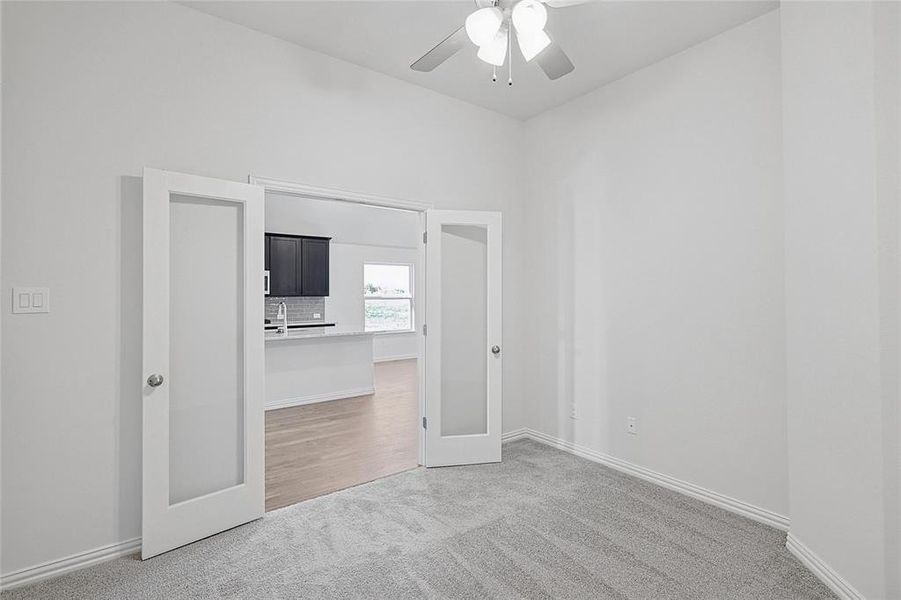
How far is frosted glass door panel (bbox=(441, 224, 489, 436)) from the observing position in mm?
3740

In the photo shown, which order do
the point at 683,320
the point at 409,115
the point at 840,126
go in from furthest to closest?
the point at 409,115 < the point at 683,320 < the point at 840,126

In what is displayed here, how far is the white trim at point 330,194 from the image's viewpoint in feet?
9.53

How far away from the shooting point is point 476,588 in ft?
6.79

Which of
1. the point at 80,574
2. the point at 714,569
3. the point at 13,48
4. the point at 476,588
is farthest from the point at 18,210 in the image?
the point at 714,569

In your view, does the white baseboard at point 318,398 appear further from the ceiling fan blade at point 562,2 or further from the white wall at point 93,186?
the ceiling fan blade at point 562,2

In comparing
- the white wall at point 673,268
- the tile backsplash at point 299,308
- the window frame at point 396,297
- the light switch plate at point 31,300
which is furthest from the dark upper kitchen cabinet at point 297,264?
the light switch plate at point 31,300

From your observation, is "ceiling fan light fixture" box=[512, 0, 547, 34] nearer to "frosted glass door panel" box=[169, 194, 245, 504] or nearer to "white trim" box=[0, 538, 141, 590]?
"frosted glass door panel" box=[169, 194, 245, 504]

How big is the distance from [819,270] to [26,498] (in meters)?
4.00

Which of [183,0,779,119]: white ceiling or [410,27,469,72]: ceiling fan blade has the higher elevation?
[183,0,779,119]: white ceiling

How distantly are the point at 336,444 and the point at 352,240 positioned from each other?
17.4 feet

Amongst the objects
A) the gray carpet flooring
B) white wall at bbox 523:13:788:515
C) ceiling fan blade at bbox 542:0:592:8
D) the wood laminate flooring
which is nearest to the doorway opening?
the wood laminate flooring

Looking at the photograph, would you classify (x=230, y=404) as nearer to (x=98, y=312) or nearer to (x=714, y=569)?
(x=98, y=312)

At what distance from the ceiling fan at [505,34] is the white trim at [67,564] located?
3.04 m

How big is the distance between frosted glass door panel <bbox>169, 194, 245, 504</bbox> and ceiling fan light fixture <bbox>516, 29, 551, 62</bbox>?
73.4 inches
